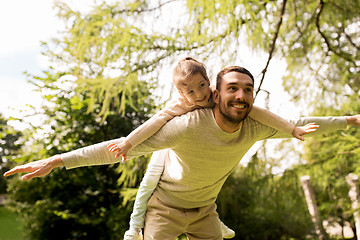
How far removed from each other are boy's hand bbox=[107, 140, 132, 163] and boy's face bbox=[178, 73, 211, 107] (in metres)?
0.30

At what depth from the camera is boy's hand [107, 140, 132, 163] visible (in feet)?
4.54

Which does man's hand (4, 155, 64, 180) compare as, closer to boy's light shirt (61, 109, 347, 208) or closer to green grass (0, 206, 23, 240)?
boy's light shirt (61, 109, 347, 208)

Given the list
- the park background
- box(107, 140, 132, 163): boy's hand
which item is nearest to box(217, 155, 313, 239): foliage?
the park background

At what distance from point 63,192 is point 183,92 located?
15.7 ft

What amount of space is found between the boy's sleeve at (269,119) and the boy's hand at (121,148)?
50 centimetres

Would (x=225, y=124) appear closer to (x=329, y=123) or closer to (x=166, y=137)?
(x=166, y=137)

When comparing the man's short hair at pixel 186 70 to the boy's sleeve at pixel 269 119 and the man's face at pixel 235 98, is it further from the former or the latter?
the boy's sleeve at pixel 269 119

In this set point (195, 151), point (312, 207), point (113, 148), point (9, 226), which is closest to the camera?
point (113, 148)

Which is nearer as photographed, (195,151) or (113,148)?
(113,148)

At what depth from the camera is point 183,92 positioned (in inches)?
59.9

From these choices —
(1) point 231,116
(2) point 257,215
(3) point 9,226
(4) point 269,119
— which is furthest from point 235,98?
(3) point 9,226

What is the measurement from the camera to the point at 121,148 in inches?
54.9

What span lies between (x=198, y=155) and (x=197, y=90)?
25 centimetres

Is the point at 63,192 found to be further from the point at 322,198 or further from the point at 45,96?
the point at 322,198
